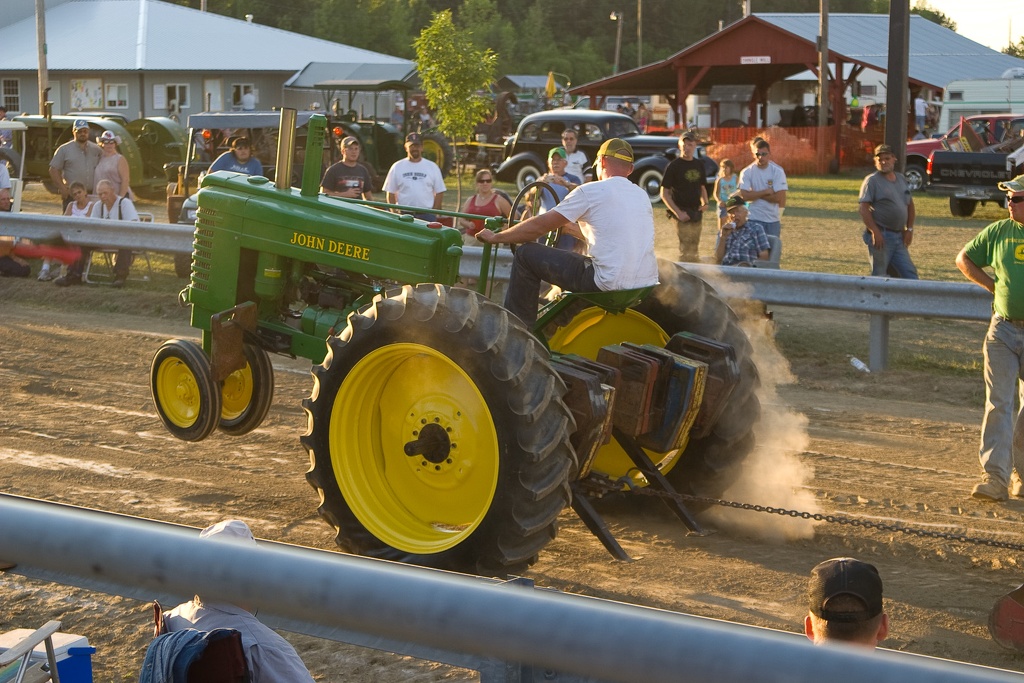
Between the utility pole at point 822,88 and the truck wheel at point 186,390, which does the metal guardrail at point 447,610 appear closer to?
the truck wheel at point 186,390

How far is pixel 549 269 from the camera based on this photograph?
636cm

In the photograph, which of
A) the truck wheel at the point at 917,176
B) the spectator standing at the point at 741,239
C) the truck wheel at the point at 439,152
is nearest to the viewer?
the spectator standing at the point at 741,239

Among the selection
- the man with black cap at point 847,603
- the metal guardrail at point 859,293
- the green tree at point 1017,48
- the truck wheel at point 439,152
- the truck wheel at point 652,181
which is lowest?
the man with black cap at point 847,603

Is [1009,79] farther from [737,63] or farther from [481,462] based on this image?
[481,462]

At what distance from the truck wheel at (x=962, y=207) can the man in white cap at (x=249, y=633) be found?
23.3 metres

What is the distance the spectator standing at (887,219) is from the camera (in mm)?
13062

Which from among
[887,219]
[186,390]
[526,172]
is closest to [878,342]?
[887,219]

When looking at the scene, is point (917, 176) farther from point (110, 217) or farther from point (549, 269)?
point (549, 269)

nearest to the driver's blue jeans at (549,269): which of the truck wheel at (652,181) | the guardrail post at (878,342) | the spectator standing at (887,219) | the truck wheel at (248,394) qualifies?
the truck wheel at (248,394)

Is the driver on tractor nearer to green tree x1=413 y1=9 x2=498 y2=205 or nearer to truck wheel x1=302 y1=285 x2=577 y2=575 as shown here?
truck wheel x1=302 y1=285 x2=577 y2=575

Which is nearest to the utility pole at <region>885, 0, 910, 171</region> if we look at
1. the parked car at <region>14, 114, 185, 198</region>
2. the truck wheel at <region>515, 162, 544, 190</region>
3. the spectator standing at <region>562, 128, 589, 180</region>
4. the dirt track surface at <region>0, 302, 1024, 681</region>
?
the spectator standing at <region>562, 128, 589, 180</region>

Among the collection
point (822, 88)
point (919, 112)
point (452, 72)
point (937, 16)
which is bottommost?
point (452, 72)

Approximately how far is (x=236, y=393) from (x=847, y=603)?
203 inches

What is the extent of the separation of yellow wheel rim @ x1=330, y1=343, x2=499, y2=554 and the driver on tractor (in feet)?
2.39
